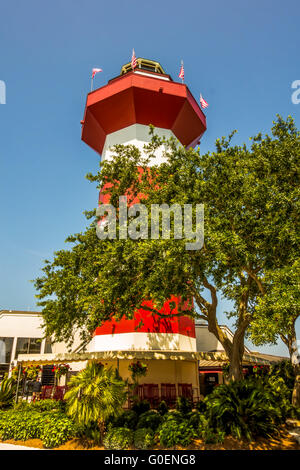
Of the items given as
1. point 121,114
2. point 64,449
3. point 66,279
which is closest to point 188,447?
point 64,449

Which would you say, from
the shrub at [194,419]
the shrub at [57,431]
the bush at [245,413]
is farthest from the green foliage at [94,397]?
the bush at [245,413]

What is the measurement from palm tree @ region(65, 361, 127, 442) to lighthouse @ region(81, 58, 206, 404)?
12.7ft

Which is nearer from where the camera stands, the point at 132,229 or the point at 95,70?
the point at 132,229

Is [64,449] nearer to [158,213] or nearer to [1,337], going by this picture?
[158,213]

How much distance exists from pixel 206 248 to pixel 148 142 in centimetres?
1444

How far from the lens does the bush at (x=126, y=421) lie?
1161 centimetres

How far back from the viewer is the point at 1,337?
28109 mm

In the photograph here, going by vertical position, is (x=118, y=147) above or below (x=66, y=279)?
above

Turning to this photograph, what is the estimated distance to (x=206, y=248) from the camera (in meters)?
11.2

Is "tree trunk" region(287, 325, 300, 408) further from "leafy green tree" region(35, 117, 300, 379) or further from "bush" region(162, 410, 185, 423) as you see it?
"bush" region(162, 410, 185, 423)

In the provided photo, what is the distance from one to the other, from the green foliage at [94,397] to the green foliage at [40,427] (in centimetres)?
93

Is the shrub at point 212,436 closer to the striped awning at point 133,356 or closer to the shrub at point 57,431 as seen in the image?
the shrub at point 57,431

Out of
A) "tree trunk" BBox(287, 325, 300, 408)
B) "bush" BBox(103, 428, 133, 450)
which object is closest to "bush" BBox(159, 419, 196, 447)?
"bush" BBox(103, 428, 133, 450)

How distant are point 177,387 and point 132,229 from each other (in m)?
10.7
